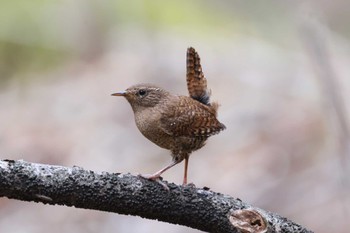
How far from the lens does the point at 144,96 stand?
437 cm

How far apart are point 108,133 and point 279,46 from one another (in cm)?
335

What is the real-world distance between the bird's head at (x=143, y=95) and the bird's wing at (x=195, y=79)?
0.84 ft

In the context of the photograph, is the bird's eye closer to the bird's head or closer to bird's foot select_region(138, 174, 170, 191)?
the bird's head

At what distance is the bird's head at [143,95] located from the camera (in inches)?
170

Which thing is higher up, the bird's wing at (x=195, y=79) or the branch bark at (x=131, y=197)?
the bird's wing at (x=195, y=79)

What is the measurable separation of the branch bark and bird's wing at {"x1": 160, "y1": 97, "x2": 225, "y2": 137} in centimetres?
61

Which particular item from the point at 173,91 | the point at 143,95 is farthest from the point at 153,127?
the point at 173,91

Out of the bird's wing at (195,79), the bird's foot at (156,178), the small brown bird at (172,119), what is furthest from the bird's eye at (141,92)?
the bird's foot at (156,178)

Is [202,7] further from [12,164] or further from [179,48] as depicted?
[12,164]

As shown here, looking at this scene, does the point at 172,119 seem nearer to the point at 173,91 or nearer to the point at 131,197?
the point at 131,197

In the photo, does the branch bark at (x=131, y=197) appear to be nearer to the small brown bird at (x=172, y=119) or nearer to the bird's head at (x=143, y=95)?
the small brown bird at (x=172, y=119)

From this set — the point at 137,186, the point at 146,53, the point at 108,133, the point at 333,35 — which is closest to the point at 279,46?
the point at 333,35

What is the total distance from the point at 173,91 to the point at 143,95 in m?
6.44

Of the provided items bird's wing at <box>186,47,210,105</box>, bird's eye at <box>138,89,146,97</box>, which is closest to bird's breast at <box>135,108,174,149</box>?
bird's eye at <box>138,89,146,97</box>
